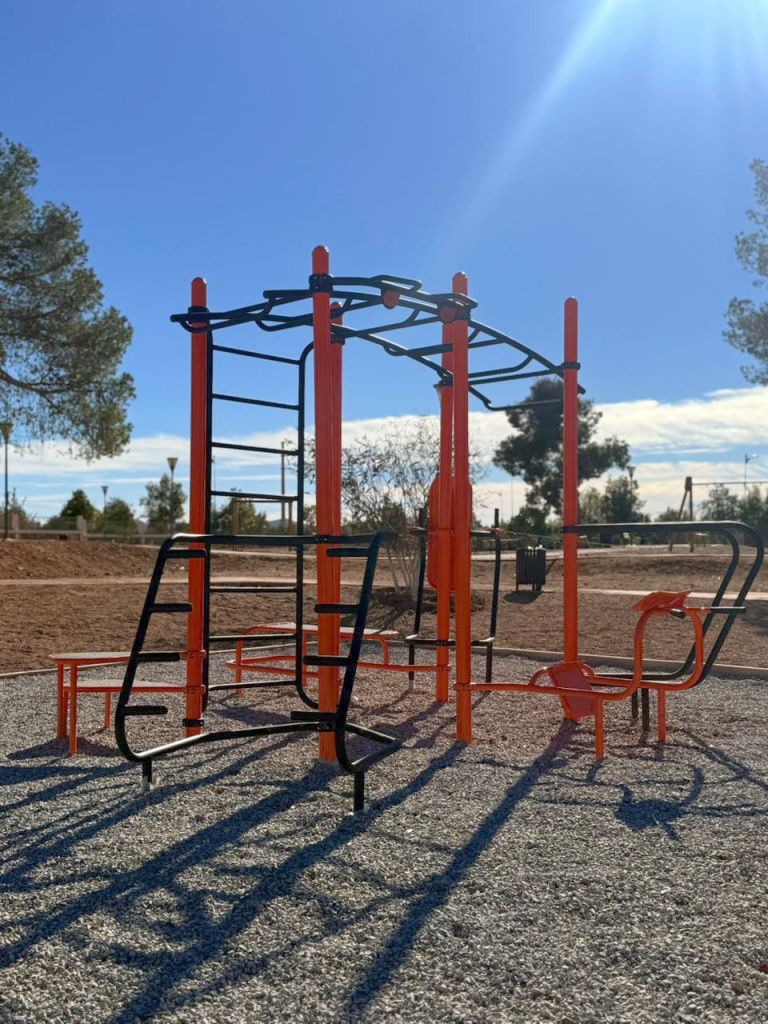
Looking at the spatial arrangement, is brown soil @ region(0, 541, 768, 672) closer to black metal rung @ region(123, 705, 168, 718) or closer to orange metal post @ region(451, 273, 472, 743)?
orange metal post @ region(451, 273, 472, 743)

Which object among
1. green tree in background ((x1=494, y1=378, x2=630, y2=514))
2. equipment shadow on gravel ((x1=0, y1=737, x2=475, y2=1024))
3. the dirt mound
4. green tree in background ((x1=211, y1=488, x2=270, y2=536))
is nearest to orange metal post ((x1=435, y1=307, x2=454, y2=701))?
equipment shadow on gravel ((x1=0, y1=737, x2=475, y2=1024))

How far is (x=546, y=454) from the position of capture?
35688mm

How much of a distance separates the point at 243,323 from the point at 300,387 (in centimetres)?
59

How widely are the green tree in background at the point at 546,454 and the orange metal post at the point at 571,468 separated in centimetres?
2976

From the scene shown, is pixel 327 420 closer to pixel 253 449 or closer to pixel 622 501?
pixel 253 449

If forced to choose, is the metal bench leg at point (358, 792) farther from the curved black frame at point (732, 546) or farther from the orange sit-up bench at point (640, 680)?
the curved black frame at point (732, 546)

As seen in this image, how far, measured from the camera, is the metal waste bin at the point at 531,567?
13344mm

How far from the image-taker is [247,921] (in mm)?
2609

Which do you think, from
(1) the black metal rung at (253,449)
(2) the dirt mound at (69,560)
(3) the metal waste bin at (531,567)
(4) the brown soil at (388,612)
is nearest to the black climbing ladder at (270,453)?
(1) the black metal rung at (253,449)

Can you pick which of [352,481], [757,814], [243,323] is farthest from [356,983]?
[352,481]

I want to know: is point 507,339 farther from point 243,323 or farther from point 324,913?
point 324,913

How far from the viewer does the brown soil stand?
30.3ft

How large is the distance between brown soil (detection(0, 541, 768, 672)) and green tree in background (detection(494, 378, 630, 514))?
17.8 m

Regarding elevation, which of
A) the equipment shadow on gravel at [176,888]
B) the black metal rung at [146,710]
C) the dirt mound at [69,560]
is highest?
the dirt mound at [69,560]
